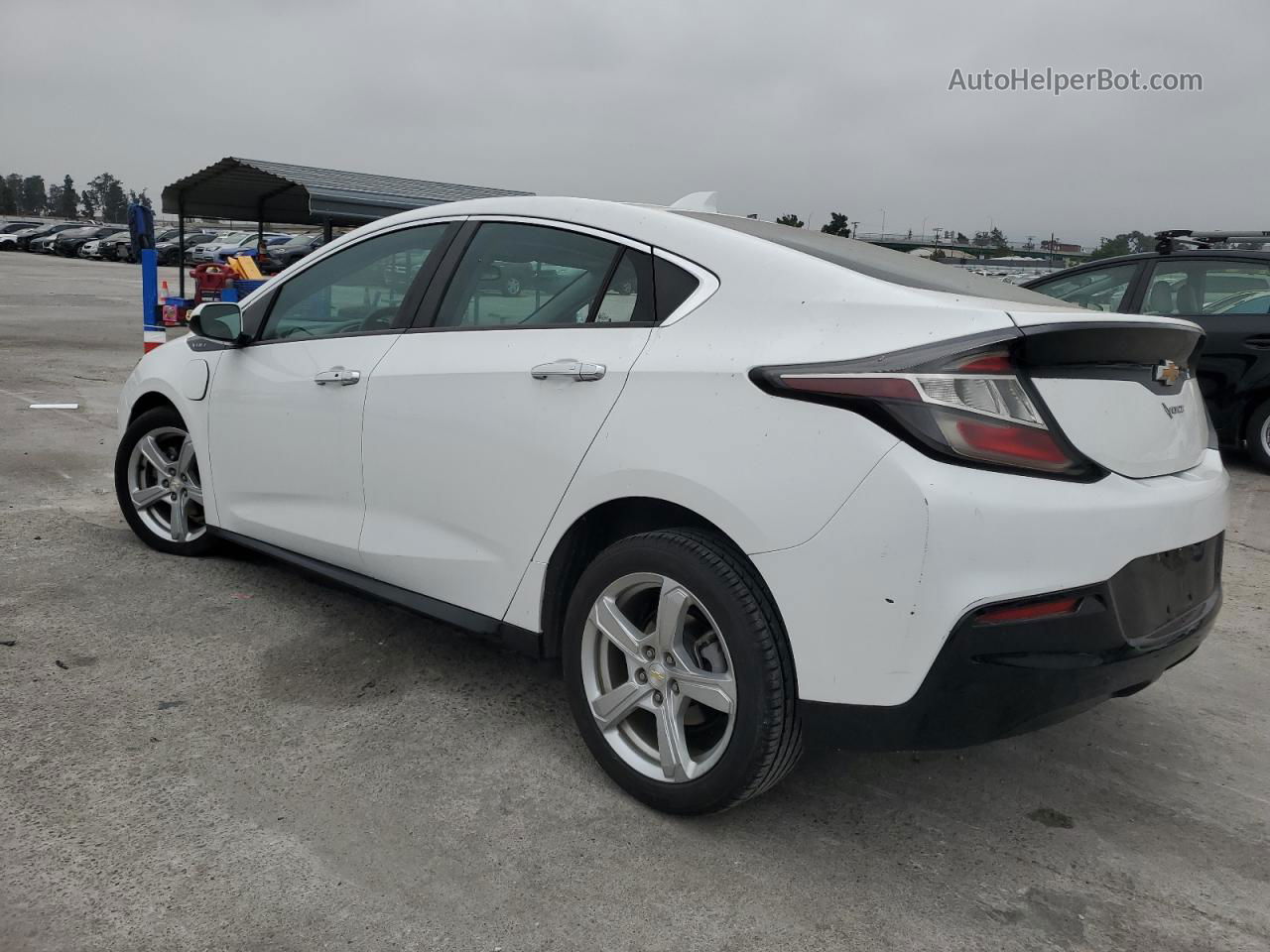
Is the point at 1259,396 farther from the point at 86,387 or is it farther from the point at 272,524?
the point at 86,387

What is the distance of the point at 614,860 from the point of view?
260 cm

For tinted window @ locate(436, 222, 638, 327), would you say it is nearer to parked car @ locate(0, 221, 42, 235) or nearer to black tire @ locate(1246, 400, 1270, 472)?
black tire @ locate(1246, 400, 1270, 472)

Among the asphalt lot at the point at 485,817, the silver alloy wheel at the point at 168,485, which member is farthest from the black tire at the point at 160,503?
the asphalt lot at the point at 485,817

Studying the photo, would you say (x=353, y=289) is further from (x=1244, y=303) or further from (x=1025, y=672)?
(x=1244, y=303)

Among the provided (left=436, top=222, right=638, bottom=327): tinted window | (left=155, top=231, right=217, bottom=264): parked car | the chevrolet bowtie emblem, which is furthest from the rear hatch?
(left=155, top=231, right=217, bottom=264): parked car

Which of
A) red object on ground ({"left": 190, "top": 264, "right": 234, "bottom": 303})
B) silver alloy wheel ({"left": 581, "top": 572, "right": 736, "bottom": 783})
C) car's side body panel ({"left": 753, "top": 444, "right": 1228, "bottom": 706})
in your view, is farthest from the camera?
red object on ground ({"left": 190, "top": 264, "right": 234, "bottom": 303})

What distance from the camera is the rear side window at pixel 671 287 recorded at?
2.80 meters

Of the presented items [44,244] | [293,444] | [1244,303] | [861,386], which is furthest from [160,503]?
[44,244]

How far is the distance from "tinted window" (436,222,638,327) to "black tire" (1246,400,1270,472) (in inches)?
260

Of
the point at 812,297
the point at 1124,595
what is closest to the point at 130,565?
the point at 812,297

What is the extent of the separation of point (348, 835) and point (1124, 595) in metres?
1.94

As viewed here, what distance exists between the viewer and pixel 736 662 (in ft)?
8.24

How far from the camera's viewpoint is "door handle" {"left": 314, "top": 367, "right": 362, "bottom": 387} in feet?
11.7

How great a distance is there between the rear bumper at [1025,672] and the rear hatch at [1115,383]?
277 mm
